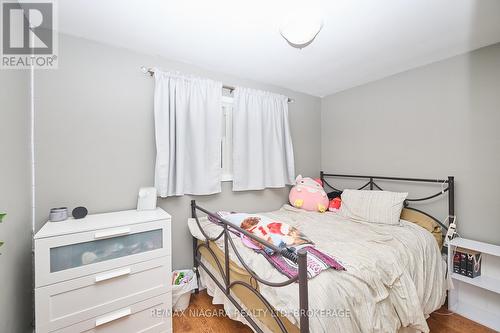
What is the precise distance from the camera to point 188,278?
1.98 metres

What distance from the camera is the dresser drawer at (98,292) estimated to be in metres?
1.24

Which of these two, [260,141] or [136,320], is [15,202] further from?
[260,141]

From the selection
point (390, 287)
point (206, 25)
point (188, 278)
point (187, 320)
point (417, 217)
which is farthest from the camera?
point (417, 217)

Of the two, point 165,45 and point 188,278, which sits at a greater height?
point 165,45

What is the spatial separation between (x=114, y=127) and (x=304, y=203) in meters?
2.10

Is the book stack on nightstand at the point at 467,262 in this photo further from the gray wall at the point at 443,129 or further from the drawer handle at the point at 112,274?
the drawer handle at the point at 112,274

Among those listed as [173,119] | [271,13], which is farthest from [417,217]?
[173,119]

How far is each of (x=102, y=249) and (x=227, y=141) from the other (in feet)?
4.98

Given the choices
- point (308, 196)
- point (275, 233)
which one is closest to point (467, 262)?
point (308, 196)

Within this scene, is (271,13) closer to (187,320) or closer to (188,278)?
(188,278)

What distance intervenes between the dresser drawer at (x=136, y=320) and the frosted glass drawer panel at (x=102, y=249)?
0.36m

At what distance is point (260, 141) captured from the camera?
2.55 meters

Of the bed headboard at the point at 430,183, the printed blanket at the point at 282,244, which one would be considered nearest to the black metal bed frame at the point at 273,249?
the bed headboard at the point at 430,183

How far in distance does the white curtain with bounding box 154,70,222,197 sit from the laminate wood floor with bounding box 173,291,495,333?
1.04m
